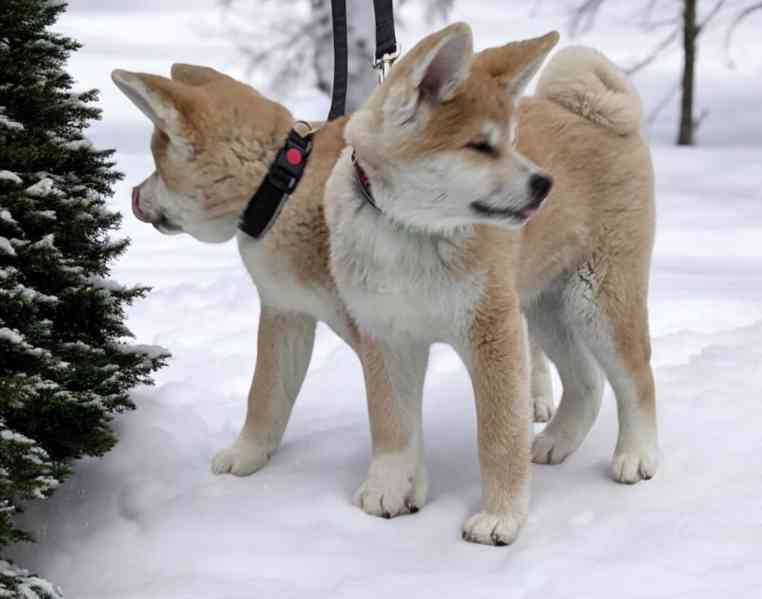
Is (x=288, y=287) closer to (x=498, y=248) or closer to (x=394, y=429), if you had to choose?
(x=394, y=429)

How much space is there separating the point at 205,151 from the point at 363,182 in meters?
0.60

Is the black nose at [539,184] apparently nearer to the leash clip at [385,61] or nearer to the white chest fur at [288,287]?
the white chest fur at [288,287]

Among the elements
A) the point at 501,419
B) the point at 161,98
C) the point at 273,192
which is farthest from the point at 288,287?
the point at 501,419

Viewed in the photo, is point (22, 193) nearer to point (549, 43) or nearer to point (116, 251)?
point (116, 251)

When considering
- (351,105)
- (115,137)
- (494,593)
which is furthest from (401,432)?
(115,137)

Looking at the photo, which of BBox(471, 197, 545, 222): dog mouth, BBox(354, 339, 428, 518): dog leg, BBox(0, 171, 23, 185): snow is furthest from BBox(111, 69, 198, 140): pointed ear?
BBox(471, 197, 545, 222): dog mouth

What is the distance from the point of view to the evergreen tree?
3.45m

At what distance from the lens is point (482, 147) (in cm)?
310

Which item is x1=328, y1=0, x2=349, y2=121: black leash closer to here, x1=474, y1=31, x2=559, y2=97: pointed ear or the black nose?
x1=474, y1=31, x2=559, y2=97: pointed ear

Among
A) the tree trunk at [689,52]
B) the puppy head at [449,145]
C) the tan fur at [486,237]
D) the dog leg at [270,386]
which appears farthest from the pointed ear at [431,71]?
the tree trunk at [689,52]

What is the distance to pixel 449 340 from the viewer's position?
3441 millimetres

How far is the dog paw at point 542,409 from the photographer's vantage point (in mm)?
4539

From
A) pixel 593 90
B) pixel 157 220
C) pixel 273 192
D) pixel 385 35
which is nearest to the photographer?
pixel 273 192

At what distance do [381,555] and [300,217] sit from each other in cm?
110
